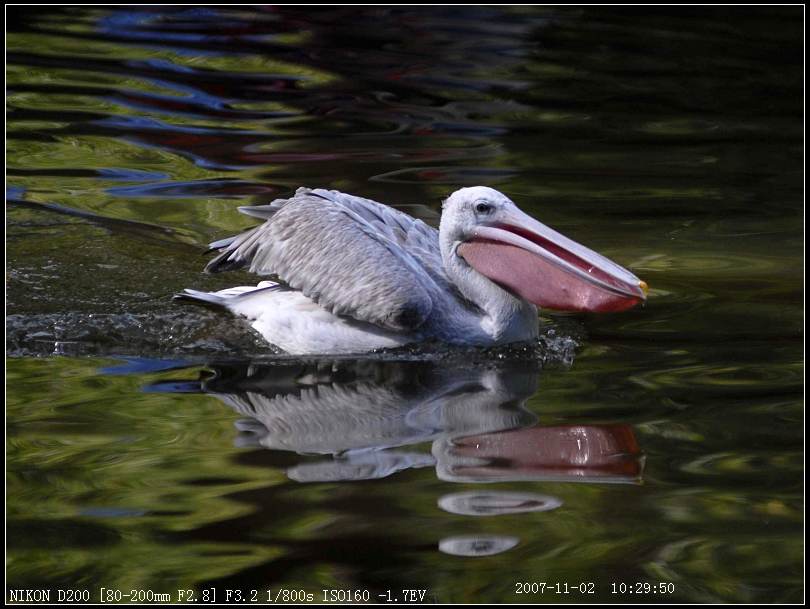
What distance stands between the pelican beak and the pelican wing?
294 mm

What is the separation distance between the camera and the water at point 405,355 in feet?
12.1

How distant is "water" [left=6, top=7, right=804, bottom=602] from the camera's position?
370 centimetres

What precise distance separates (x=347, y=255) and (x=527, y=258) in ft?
2.47

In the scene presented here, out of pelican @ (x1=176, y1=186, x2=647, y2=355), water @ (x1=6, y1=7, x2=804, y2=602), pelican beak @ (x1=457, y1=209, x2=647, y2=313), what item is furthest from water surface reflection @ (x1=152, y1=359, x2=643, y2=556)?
pelican beak @ (x1=457, y1=209, x2=647, y2=313)

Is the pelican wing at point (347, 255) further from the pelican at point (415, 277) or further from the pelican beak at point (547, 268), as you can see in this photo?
the pelican beak at point (547, 268)

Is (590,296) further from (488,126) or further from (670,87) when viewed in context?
(670,87)

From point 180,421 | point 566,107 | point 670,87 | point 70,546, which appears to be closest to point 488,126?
point 566,107

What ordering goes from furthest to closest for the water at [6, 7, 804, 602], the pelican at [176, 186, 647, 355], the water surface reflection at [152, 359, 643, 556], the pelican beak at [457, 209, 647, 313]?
the pelican at [176, 186, 647, 355], the pelican beak at [457, 209, 647, 313], the water surface reflection at [152, 359, 643, 556], the water at [6, 7, 804, 602]

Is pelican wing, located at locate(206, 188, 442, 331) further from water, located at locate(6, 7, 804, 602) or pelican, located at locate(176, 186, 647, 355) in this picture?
water, located at locate(6, 7, 804, 602)

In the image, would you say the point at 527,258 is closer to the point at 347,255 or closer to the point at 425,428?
the point at 347,255

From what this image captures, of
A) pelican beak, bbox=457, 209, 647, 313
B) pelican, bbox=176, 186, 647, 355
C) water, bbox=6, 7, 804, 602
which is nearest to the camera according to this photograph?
water, bbox=6, 7, 804, 602

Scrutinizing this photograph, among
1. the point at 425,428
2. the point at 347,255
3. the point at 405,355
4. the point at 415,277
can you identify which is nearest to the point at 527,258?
the point at 415,277

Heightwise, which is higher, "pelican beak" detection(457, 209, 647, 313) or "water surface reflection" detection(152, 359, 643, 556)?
"pelican beak" detection(457, 209, 647, 313)

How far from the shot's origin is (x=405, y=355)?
5.42 metres
